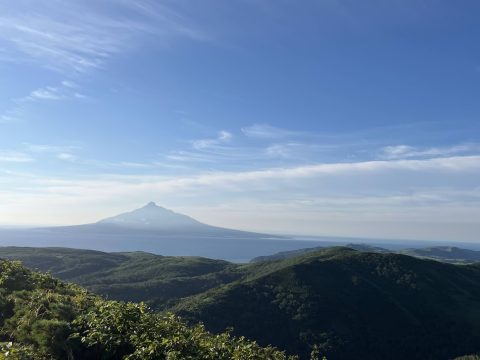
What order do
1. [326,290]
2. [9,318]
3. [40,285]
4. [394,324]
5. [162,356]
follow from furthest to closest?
[326,290]
[394,324]
[40,285]
[9,318]
[162,356]

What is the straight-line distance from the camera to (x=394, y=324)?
177 metres

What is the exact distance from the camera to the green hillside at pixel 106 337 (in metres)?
16.7

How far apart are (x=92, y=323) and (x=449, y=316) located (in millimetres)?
199407

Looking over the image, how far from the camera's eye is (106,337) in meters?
18.0

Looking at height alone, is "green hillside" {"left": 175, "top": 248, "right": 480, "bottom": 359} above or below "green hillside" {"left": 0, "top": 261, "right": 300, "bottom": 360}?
below

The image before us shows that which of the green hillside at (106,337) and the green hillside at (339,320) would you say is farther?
the green hillside at (339,320)

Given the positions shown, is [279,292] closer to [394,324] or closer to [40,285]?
[394,324]

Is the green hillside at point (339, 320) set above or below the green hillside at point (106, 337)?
below

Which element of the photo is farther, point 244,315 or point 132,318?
point 244,315

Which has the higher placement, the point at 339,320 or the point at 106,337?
the point at 106,337

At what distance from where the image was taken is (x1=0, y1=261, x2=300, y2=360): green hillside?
16.7m

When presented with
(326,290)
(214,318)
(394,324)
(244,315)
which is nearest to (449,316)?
(394,324)

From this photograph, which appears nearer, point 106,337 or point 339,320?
point 106,337

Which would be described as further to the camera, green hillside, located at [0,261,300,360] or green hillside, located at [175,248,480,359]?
green hillside, located at [175,248,480,359]
